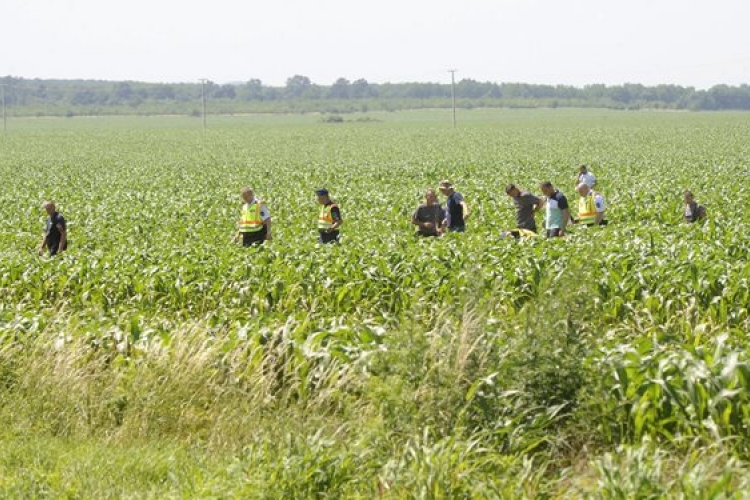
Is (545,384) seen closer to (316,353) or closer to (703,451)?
(703,451)

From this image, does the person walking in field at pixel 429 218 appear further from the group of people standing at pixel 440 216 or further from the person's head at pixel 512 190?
the person's head at pixel 512 190

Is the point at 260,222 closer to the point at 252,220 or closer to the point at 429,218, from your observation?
the point at 252,220

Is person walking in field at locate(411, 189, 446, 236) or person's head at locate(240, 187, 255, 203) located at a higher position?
person's head at locate(240, 187, 255, 203)

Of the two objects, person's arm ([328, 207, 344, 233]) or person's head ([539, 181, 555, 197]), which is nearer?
person's head ([539, 181, 555, 197])

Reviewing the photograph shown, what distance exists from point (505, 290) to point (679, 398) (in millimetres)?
5760

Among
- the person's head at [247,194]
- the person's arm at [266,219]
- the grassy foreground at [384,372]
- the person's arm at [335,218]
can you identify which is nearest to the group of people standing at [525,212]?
the grassy foreground at [384,372]

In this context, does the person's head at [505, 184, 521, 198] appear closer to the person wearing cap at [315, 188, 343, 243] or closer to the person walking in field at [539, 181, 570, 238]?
the person walking in field at [539, 181, 570, 238]

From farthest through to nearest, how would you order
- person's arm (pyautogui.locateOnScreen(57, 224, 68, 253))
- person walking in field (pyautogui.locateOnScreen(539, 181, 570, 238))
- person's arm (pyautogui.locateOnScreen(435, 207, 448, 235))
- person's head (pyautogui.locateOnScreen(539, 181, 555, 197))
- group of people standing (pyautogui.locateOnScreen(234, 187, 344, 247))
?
person's arm (pyautogui.locateOnScreen(435, 207, 448, 235)), person's arm (pyautogui.locateOnScreen(57, 224, 68, 253)), group of people standing (pyautogui.locateOnScreen(234, 187, 344, 247)), person walking in field (pyautogui.locateOnScreen(539, 181, 570, 238)), person's head (pyautogui.locateOnScreen(539, 181, 555, 197))

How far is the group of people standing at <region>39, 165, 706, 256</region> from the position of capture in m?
18.0

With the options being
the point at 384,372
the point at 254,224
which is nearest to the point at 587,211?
the point at 254,224

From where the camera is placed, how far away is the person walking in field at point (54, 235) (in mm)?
18619

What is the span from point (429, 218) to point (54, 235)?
576cm

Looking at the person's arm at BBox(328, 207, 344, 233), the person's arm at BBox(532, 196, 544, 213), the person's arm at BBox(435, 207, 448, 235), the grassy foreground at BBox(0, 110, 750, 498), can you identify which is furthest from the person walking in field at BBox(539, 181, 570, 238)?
the person's arm at BBox(328, 207, 344, 233)

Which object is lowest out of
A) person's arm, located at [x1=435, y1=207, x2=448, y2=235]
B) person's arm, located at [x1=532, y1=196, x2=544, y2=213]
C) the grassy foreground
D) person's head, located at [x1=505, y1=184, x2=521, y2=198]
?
the grassy foreground
